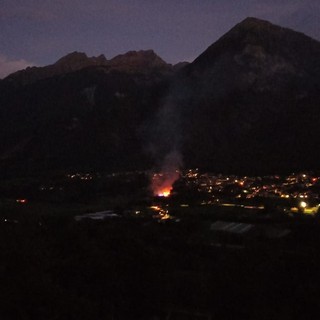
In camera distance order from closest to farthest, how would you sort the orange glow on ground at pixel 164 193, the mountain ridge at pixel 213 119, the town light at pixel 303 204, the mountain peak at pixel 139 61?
the town light at pixel 303 204 → the orange glow on ground at pixel 164 193 → the mountain ridge at pixel 213 119 → the mountain peak at pixel 139 61

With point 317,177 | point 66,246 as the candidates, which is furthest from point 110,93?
point 66,246

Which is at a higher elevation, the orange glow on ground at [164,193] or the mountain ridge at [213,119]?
the mountain ridge at [213,119]

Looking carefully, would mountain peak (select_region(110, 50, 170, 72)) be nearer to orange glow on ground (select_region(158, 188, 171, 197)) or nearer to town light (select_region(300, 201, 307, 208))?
orange glow on ground (select_region(158, 188, 171, 197))

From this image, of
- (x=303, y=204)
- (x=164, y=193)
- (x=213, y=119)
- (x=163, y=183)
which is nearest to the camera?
(x=303, y=204)

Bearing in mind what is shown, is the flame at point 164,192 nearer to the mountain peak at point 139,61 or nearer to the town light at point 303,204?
the town light at point 303,204

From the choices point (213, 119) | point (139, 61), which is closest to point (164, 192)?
point (213, 119)

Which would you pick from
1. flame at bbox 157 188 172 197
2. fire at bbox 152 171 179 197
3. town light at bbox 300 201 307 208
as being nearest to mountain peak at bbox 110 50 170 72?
fire at bbox 152 171 179 197

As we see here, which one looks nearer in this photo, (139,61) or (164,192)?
(164,192)

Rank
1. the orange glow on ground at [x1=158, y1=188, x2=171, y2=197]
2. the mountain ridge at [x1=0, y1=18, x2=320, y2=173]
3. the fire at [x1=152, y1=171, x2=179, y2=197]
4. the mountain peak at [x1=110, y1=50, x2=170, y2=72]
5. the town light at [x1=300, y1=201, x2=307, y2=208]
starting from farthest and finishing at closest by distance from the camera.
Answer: the mountain peak at [x1=110, y1=50, x2=170, y2=72], the mountain ridge at [x1=0, y1=18, x2=320, y2=173], the fire at [x1=152, y1=171, x2=179, y2=197], the orange glow on ground at [x1=158, y1=188, x2=171, y2=197], the town light at [x1=300, y1=201, x2=307, y2=208]

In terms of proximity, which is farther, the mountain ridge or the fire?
the mountain ridge

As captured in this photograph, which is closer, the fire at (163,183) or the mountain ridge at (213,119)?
the fire at (163,183)

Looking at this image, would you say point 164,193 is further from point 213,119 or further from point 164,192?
point 213,119

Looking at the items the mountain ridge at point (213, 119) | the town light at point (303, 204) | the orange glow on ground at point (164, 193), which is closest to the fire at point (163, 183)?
the orange glow on ground at point (164, 193)
